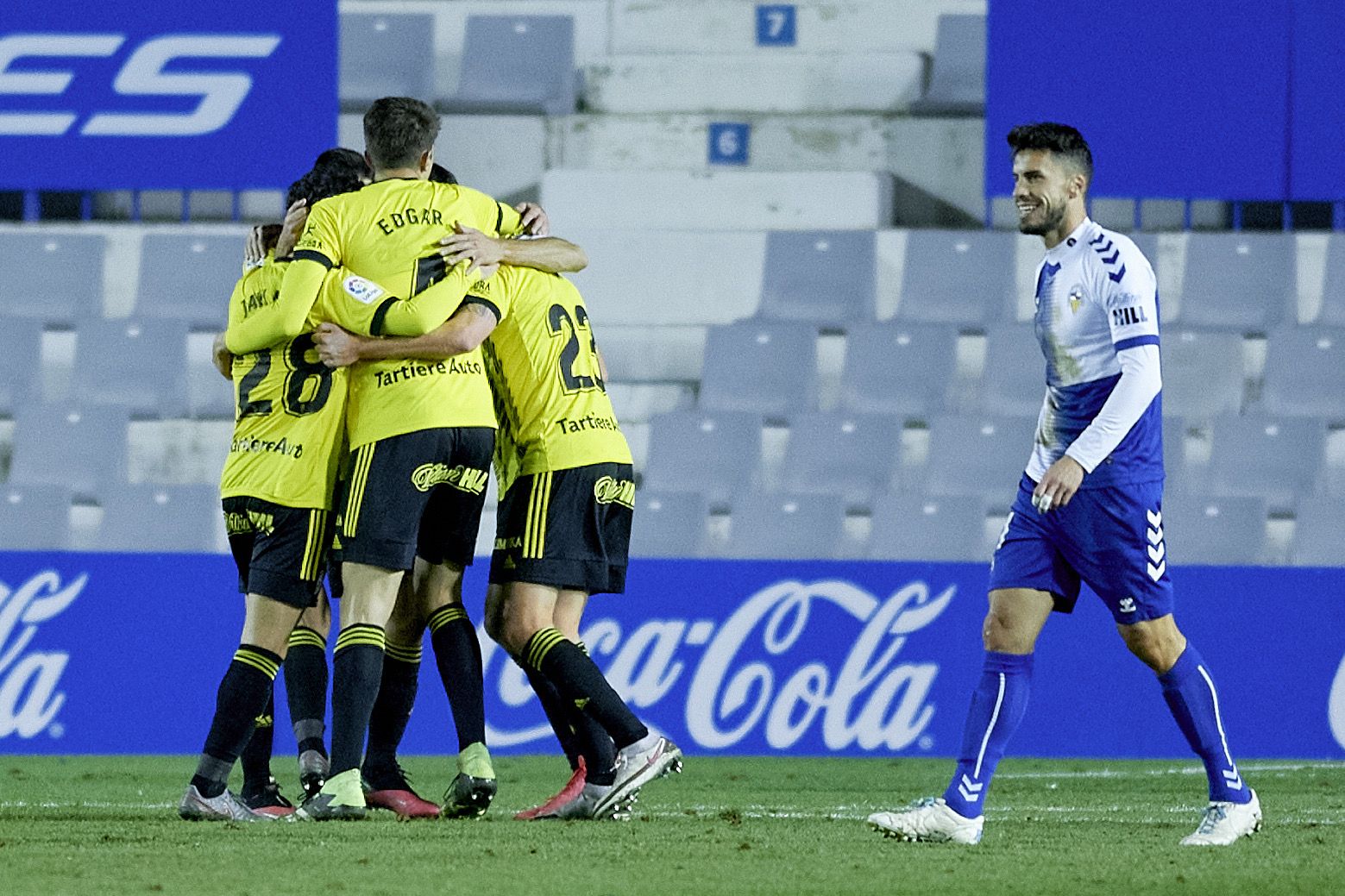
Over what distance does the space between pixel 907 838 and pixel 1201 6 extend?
7060 millimetres

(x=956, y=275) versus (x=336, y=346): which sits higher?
(x=956, y=275)

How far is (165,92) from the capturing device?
1083 centimetres

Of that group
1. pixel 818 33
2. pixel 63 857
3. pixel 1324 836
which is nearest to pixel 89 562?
pixel 63 857

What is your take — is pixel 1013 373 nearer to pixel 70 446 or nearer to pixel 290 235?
pixel 70 446

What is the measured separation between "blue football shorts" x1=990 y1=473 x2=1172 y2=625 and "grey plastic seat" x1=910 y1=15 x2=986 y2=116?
7.16 meters

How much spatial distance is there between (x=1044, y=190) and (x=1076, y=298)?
0.90 feet

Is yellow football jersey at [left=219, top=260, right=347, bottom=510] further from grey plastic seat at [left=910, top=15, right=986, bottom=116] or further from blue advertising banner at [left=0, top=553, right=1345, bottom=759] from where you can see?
grey plastic seat at [left=910, top=15, right=986, bottom=116]

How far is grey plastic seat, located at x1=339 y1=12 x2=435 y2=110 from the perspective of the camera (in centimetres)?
1192

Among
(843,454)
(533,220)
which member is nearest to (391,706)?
(533,220)

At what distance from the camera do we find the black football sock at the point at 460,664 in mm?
5281

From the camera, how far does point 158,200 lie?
38.9ft

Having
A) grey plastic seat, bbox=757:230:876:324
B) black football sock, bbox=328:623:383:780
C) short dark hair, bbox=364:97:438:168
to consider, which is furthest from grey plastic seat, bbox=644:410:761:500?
black football sock, bbox=328:623:383:780

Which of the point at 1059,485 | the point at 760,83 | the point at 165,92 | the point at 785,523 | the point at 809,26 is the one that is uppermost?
the point at 809,26

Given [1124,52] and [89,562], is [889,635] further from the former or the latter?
[1124,52]
